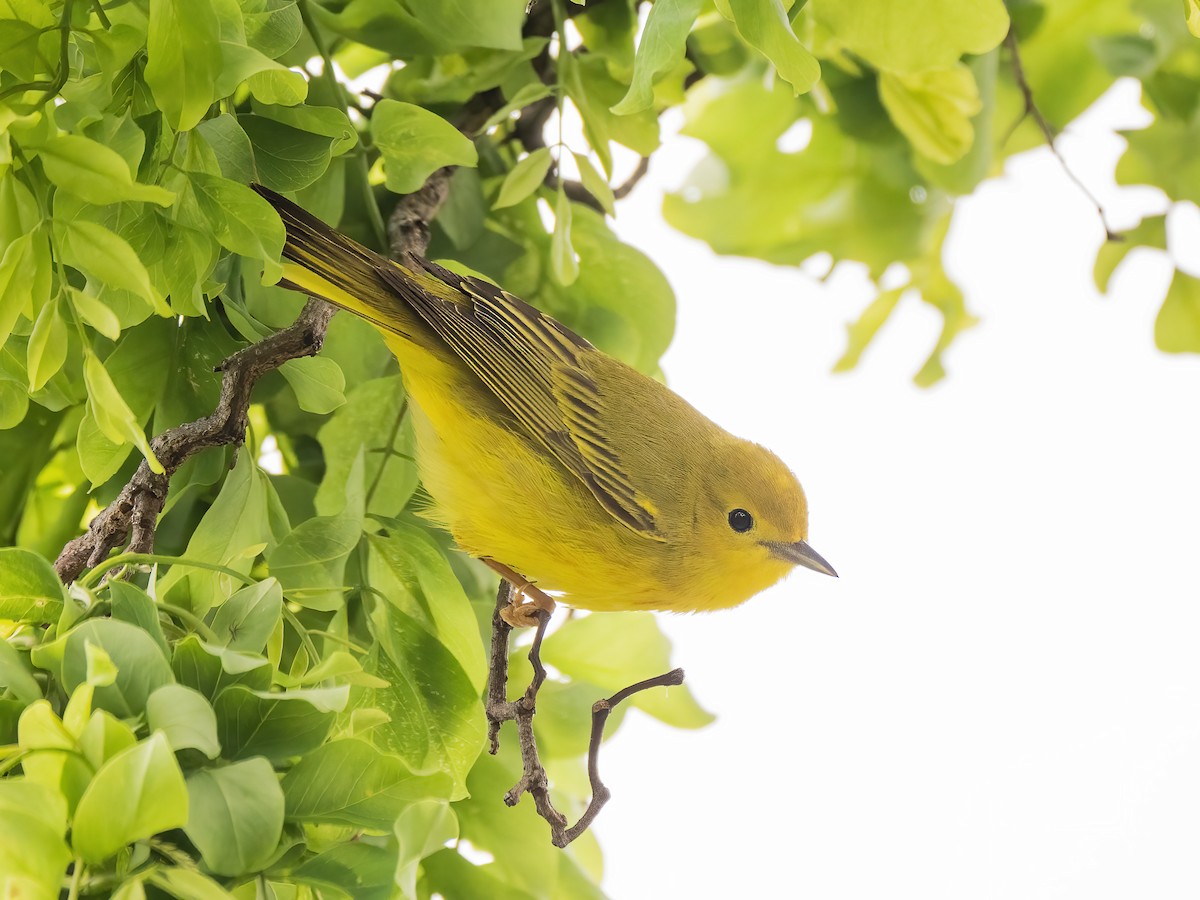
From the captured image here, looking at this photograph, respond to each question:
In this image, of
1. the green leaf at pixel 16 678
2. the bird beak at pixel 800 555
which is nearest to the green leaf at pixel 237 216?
the green leaf at pixel 16 678

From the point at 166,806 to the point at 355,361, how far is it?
22.0 inches

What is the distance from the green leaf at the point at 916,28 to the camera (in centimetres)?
72

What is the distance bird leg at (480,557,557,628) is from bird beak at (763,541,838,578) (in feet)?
0.73

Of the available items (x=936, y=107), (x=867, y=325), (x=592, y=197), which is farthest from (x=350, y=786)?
(x=867, y=325)

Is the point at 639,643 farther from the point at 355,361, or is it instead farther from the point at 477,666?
the point at 355,361

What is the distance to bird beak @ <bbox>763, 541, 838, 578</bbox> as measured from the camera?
3.38ft

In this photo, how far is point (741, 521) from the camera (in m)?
1.06

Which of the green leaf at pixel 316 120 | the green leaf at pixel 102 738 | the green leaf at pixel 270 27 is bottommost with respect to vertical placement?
the green leaf at pixel 102 738

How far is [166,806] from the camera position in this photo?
40 cm

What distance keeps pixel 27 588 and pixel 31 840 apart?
16cm

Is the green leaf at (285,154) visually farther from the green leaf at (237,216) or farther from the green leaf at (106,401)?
the green leaf at (106,401)

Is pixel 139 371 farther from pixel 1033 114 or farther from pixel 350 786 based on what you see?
pixel 1033 114

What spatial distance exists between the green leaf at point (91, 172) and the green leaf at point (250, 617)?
185 mm

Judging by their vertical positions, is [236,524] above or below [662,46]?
below
